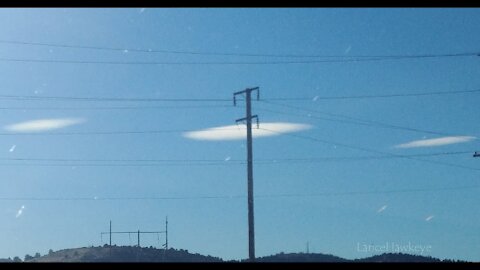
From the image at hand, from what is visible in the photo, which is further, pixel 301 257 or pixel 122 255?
pixel 122 255

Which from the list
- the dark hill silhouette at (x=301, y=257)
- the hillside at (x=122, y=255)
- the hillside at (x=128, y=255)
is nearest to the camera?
the dark hill silhouette at (x=301, y=257)

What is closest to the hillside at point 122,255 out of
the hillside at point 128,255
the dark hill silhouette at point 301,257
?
the hillside at point 128,255

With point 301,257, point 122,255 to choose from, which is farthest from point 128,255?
point 301,257

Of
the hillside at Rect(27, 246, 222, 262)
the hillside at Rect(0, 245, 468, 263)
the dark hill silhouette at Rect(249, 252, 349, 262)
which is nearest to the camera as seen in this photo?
the dark hill silhouette at Rect(249, 252, 349, 262)

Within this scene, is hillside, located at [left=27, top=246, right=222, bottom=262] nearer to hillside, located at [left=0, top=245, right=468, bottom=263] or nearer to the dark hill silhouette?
hillside, located at [left=0, top=245, right=468, bottom=263]

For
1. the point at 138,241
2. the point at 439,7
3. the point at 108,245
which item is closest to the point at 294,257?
the point at 138,241

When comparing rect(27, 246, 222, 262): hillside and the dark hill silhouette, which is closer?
the dark hill silhouette

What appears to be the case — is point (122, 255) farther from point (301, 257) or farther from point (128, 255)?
point (301, 257)

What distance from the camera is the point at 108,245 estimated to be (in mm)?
68188

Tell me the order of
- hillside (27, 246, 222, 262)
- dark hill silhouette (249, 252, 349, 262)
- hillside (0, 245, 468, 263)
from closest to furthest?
dark hill silhouette (249, 252, 349, 262) → hillside (0, 245, 468, 263) → hillside (27, 246, 222, 262)

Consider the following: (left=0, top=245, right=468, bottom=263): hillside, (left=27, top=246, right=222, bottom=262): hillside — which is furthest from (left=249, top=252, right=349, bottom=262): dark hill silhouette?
(left=27, top=246, right=222, bottom=262): hillside

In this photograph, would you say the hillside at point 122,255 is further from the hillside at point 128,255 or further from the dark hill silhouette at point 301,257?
the dark hill silhouette at point 301,257
